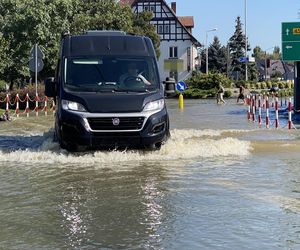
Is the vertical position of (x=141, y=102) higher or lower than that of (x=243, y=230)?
higher

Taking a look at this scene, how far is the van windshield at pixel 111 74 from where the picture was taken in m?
12.0

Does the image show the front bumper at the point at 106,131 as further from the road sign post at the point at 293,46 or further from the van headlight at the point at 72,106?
the road sign post at the point at 293,46

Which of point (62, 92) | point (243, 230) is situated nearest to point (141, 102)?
point (62, 92)

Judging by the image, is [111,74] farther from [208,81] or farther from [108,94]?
[208,81]

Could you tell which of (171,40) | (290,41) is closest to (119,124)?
(290,41)

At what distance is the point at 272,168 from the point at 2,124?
1370cm

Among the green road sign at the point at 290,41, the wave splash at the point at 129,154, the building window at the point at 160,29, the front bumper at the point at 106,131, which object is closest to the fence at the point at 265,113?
the green road sign at the point at 290,41

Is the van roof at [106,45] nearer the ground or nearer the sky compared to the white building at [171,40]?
nearer the ground

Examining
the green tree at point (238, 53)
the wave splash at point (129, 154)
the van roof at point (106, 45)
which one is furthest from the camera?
the green tree at point (238, 53)

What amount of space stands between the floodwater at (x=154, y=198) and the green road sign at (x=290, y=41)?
612 inches

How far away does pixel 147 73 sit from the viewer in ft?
41.1

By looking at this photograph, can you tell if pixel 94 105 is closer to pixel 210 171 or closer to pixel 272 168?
pixel 210 171

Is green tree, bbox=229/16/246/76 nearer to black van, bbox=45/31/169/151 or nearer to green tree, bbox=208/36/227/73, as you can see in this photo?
green tree, bbox=208/36/227/73

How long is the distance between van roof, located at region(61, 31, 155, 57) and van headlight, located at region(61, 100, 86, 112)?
4.76 feet
